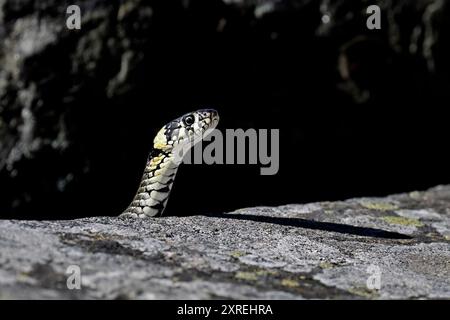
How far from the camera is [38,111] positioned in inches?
295

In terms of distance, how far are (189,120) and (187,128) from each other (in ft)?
0.24

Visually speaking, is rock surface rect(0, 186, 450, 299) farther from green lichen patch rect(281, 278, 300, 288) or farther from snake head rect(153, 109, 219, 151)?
snake head rect(153, 109, 219, 151)

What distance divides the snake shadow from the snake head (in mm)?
959

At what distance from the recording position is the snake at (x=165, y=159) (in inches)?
270

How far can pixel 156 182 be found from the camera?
695 centimetres

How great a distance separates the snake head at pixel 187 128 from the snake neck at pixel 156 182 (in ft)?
0.37

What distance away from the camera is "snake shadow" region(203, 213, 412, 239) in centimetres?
620

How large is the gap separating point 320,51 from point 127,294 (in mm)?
5436

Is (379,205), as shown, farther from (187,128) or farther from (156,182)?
(156,182)

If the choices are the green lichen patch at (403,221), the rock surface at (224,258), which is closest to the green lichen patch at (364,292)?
the rock surface at (224,258)

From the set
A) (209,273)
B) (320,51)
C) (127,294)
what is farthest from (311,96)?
(127,294)

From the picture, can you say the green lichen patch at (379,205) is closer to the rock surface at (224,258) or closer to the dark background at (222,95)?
the rock surface at (224,258)

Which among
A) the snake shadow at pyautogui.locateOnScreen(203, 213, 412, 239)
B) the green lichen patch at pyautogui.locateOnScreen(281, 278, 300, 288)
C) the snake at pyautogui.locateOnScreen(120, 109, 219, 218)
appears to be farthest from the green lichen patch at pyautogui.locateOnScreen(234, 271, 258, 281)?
the snake at pyautogui.locateOnScreen(120, 109, 219, 218)

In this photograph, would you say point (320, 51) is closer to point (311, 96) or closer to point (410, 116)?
point (311, 96)
